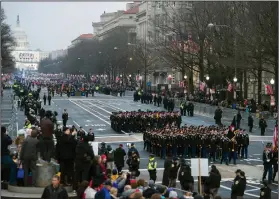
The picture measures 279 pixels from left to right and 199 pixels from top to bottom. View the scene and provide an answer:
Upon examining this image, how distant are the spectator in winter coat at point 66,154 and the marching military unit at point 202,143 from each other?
13.0 metres

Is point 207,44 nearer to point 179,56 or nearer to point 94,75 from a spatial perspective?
point 179,56

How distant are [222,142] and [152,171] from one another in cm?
718

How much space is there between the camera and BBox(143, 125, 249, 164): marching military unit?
94.0 ft

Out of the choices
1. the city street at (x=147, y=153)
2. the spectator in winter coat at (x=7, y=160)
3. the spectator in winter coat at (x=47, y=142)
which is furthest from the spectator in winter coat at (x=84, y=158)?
the city street at (x=147, y=153)

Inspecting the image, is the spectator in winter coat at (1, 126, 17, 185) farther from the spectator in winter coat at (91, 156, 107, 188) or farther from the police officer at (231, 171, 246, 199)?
the police officer at (231, 171, 246, 199)

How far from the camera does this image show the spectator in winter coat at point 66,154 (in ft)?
52.4

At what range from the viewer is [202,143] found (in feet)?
95.3

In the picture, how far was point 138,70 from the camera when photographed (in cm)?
10631

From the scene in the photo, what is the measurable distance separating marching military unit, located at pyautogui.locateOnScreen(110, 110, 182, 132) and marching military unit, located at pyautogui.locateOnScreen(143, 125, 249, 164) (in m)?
10.9

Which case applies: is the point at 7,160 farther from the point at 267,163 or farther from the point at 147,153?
the point at 147,153

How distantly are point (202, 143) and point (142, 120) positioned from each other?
13.3 meters

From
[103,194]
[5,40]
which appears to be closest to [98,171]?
[103,194]

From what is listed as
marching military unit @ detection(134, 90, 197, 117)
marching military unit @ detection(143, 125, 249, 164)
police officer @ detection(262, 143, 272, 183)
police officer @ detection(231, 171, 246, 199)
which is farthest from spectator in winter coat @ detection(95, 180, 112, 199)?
marching military unit @ detection(134, 90, 197, 117)

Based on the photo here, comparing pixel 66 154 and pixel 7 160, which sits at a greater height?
pixel 66 154
